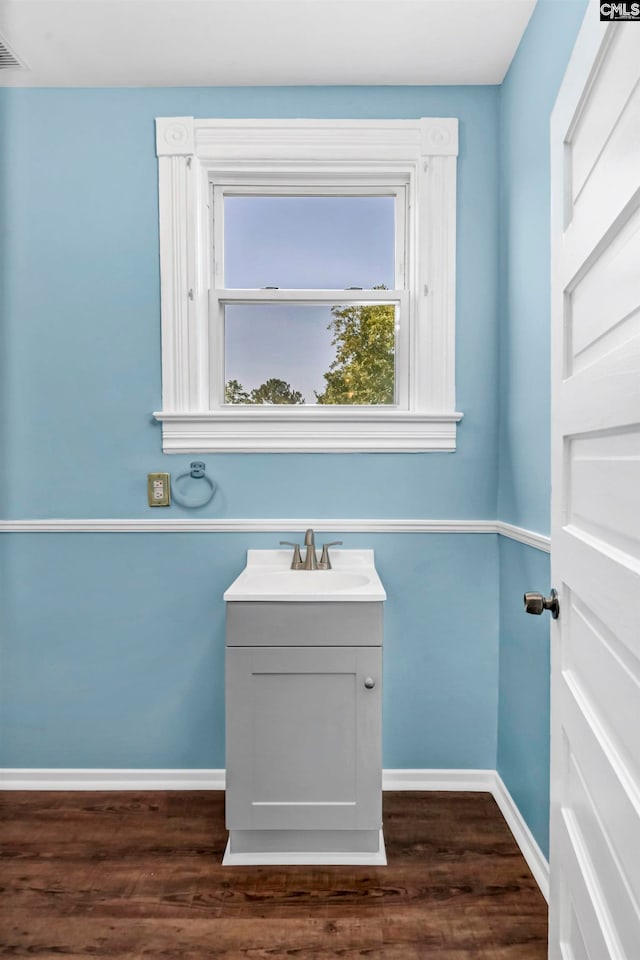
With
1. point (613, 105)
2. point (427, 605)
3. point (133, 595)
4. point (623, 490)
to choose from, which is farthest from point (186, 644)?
point (613, 105)

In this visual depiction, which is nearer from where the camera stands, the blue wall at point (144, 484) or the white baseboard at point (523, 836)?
the white baseboard at point (523, 836)

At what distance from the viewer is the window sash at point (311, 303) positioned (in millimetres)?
2398

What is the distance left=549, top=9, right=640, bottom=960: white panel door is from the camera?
0.84m

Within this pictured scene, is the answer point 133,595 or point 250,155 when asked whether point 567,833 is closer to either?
point 133,595

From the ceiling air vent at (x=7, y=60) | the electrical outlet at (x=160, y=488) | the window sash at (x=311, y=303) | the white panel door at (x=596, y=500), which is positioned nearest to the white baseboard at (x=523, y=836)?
the white panel door at (x=596, y=500)

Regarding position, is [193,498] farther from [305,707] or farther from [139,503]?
[305,707]

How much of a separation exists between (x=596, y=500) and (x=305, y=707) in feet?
3.91

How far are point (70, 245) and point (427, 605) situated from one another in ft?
5.97

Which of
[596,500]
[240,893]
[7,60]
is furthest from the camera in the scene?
[7,60]

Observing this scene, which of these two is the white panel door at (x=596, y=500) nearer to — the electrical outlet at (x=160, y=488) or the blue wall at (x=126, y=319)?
the blue wall at (x=126, y=319)

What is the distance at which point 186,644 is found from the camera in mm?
2396

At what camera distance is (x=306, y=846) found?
6.42 ft

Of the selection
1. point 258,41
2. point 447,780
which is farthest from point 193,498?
point 258,41

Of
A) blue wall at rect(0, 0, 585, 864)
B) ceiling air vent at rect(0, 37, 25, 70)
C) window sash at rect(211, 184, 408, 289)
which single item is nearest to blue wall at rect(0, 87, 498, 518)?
blue wall at rect(0, 0, 585, 864)
